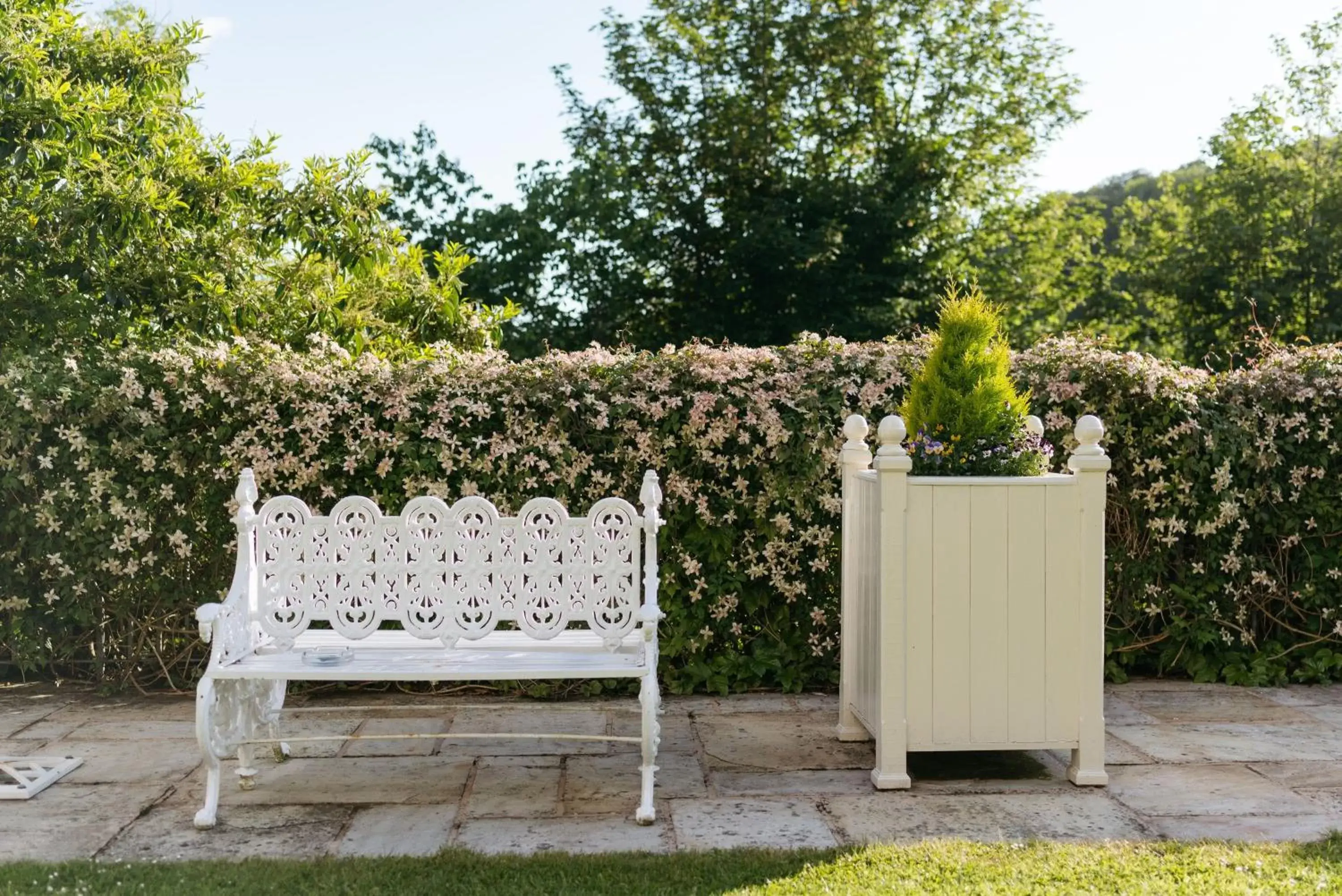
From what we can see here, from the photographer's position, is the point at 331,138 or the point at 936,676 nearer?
the point at 936,676

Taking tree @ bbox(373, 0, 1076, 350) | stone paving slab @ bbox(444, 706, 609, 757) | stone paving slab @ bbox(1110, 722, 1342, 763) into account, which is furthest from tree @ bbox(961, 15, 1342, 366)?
stone paving slab @ bbox(444, 706, 609, 757)

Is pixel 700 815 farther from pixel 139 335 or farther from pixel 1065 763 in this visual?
pixel 139 335

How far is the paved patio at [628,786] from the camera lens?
3.80 metres

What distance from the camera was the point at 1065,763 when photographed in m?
4.68

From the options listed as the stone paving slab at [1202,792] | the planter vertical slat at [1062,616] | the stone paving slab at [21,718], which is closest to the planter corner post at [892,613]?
the planter vertical slat at [1062,616]

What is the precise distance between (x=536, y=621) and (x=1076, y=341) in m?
3.49

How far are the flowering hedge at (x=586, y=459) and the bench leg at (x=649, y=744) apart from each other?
185 cm

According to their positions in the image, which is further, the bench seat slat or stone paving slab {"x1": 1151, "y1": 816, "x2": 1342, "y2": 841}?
the bench seat slat

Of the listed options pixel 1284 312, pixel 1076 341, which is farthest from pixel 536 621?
pixel 1284 312

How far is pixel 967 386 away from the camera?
4402 millimetres

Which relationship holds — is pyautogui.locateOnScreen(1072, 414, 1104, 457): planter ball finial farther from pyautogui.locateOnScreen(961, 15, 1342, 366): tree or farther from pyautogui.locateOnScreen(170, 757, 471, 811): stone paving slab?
pyautogui.locateOnScreen(961, 15, 1342, 366): tree

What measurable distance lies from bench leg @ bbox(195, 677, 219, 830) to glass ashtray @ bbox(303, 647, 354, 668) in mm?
330

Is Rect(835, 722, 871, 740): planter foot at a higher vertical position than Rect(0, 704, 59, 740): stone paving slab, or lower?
higher

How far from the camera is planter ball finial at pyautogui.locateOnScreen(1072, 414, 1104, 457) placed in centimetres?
426
